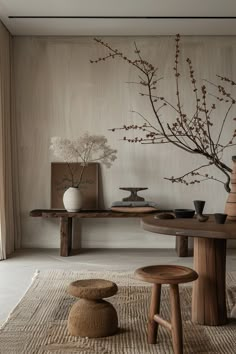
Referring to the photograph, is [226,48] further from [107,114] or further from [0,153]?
[0,153]

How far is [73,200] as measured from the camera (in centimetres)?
533

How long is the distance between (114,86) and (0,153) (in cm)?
144

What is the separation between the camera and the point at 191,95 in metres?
5.71

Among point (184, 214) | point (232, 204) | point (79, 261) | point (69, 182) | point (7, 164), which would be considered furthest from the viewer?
point (69, 182)

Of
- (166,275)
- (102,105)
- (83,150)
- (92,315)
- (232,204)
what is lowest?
(92,315)

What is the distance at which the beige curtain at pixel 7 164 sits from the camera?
16.9 ft

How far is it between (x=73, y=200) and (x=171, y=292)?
289cm

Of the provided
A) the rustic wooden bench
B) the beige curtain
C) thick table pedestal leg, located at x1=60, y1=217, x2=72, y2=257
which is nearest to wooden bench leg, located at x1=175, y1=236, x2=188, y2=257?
the rustic wooden bench

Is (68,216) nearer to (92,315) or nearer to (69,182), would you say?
(69,182)

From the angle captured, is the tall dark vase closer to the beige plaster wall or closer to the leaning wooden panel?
the beige plaster wall

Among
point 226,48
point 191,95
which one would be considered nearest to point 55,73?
point 191,95

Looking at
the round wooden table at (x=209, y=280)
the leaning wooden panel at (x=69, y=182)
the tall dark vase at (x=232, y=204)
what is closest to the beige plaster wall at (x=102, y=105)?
the leaning wooden panel at (x=69, y=182)

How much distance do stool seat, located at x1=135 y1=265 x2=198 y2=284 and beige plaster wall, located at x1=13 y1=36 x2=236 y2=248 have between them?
119 inches

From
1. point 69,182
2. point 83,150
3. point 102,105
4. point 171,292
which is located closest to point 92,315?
point 171,292
